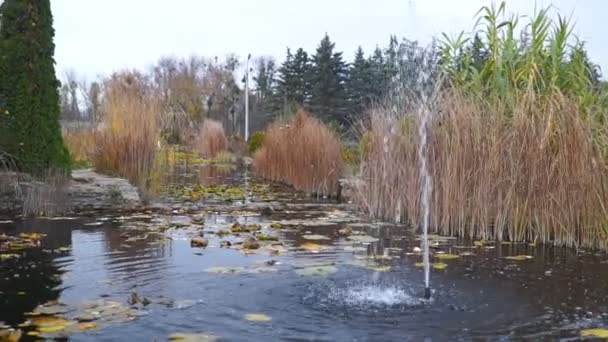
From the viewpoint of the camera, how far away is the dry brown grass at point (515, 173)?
6207 millimetres

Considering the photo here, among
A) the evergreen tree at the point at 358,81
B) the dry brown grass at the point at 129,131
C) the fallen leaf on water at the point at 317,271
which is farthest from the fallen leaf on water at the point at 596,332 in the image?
the evergreen tree at the point at 358,81

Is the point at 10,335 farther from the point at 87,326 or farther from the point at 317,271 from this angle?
the point at 317,271

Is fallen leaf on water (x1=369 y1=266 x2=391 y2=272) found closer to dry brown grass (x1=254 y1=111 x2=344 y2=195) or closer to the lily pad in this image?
the lily pad

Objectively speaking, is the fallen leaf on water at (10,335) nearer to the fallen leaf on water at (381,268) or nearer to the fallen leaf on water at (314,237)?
the fallen leaf on water at (381,268)

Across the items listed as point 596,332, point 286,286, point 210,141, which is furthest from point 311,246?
point 210,141

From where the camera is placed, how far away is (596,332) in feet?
11.5

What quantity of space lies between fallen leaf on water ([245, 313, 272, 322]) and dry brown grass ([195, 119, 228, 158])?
2331 cm

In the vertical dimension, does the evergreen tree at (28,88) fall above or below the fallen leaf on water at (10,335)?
above

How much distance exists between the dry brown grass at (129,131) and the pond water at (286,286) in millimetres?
2574

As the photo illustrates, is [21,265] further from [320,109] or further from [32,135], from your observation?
[320,109]

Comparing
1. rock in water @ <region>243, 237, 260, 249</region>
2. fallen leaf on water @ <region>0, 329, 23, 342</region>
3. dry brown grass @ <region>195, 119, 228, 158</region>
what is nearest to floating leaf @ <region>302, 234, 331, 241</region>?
rock in water @ <region>243, 237, 260, 249</region>

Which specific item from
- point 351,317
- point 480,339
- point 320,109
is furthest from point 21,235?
point 320,109

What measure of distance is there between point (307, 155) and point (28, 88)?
5385 mm

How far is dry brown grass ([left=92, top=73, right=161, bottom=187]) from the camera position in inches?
391
